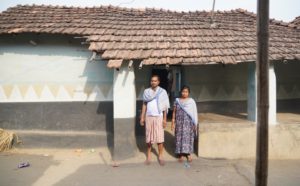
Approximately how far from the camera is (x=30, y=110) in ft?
28.0

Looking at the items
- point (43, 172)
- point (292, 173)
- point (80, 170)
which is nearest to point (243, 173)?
point (292, 173)

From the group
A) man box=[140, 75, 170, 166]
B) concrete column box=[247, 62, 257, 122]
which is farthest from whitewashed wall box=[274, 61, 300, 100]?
man box=[140, 75, 170, 166]

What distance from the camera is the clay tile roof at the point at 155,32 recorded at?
23.6 feet

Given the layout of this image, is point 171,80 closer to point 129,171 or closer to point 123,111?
point 123,111

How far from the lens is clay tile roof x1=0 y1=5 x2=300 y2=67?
7181mm

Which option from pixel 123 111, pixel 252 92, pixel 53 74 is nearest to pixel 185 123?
pixel 123 111

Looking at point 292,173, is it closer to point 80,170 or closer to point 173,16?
Answer: point 80,170

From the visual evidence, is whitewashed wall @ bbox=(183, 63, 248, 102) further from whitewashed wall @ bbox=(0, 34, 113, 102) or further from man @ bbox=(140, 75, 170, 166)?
man @ bbox=(140, 75, 170, 166)

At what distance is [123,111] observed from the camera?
730cm

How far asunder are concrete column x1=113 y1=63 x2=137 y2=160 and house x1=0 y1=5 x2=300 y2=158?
2 cm

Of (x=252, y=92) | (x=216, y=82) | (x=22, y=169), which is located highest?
(x=216, y=82)

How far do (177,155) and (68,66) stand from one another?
374 centimetres

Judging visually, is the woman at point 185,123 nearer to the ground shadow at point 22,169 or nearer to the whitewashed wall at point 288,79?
the ground shadow at point 22,169

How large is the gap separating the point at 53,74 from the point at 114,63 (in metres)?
2.45
